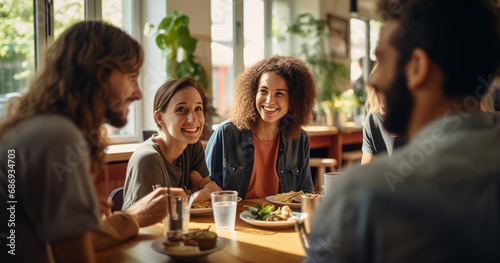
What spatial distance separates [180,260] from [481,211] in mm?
720

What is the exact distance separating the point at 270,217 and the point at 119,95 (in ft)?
2.19

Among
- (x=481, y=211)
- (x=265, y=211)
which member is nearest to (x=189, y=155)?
(x=265, y=211)

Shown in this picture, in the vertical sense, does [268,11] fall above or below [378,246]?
above

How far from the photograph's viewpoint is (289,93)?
2.53 meters

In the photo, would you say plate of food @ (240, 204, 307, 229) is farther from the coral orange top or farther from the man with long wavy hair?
the coral orange top

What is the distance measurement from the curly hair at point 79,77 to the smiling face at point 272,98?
1.43m

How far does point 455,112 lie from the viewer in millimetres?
779

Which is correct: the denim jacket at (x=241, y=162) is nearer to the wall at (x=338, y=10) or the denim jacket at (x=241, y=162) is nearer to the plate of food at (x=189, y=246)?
the plate of food at (x=189, y=246)

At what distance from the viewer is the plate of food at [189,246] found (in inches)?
40.4

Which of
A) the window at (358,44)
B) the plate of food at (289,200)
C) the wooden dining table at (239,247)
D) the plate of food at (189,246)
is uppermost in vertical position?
the window at (358,44)

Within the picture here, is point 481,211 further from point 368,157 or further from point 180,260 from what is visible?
point 368,157

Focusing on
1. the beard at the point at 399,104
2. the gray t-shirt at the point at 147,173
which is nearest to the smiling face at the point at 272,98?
the gray t-shirt at the point at 147,173

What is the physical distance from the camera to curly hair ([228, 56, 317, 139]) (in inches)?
97.3

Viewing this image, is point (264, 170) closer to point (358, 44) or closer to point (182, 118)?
point (182, 118)
